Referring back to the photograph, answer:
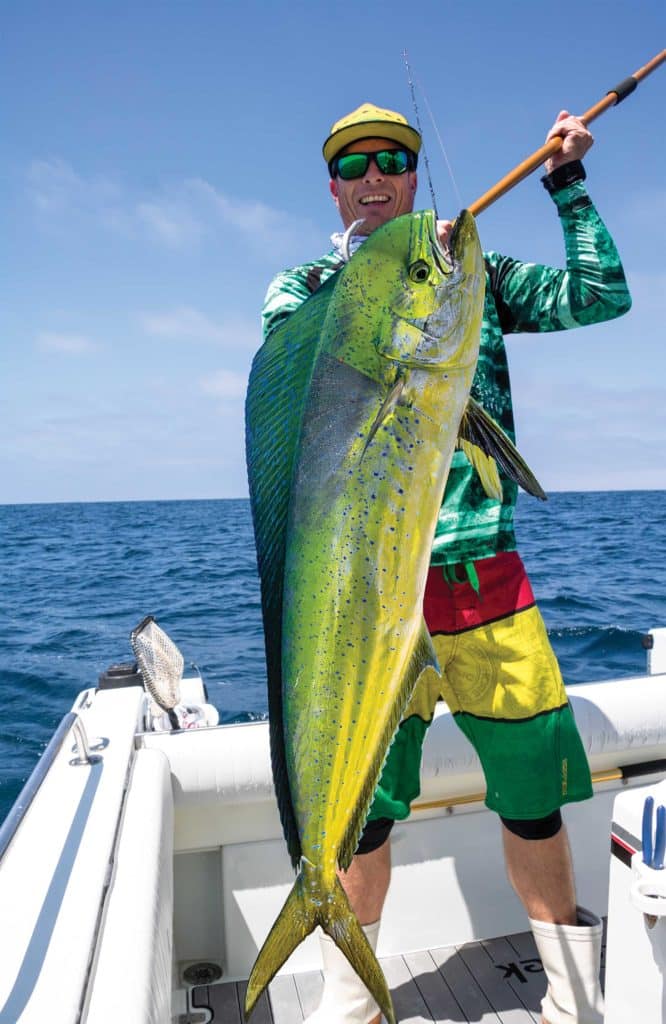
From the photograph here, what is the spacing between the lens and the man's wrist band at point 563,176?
1.77 m

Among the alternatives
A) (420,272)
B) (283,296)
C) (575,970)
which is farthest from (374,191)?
(575,970)

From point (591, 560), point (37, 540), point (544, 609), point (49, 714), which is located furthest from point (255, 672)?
point (37, 540)

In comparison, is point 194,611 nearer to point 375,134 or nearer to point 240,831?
point 240,831

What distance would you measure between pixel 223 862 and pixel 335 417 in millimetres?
2095

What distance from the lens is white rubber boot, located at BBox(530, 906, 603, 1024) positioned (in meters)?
2.12

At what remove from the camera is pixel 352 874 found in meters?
2.27

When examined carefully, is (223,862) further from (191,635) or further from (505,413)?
(191,635)

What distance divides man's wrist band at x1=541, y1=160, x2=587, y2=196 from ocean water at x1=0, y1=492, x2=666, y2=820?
18.2 feet

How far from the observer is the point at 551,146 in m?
1.69

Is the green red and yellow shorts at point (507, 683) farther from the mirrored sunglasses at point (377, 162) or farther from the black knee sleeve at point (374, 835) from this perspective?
the mirrored sunglasses at point (377, 162)

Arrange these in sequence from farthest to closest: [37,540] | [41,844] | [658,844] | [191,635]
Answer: [37,540] → [191,635] → [41,844] → [658,844]

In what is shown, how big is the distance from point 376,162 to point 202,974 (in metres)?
2.57

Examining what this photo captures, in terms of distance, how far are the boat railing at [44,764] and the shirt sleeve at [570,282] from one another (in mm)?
1647

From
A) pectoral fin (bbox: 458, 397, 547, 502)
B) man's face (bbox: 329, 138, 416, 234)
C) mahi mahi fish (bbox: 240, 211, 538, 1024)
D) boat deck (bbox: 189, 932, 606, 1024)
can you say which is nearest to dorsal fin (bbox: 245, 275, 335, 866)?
mahi mahi fish (bbox: 240, 211, 538, 1024)
